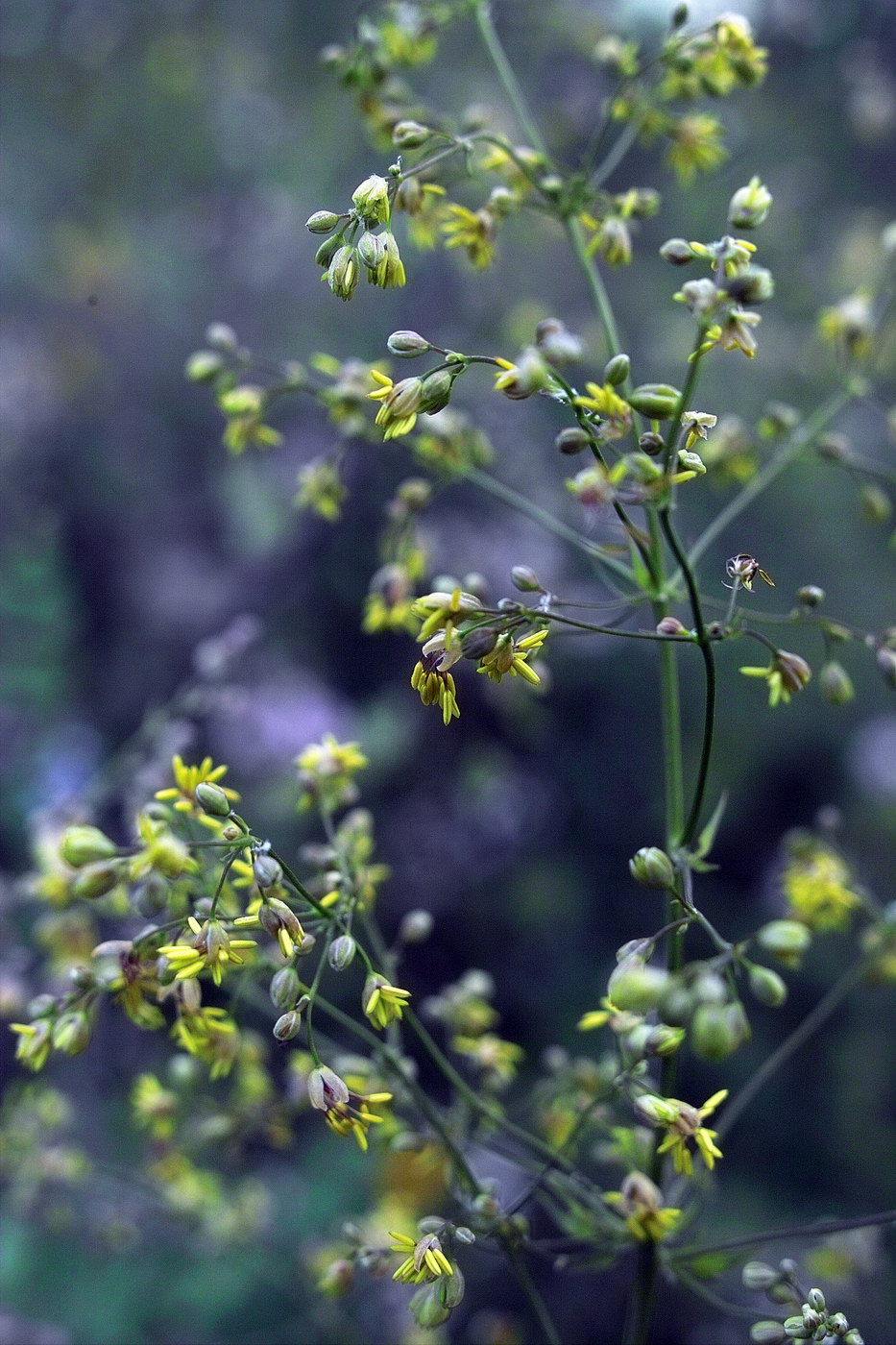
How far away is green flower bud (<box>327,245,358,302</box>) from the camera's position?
73 centimetres

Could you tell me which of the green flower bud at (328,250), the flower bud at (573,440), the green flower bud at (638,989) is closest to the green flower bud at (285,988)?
the green flower bud at (638,989)

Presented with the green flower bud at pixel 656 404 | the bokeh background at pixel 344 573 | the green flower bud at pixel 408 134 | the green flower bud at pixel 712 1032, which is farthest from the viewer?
the bokeh background at pixel 344 573

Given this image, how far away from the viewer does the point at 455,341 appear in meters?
2.73

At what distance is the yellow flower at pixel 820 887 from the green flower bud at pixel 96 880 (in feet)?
2.42

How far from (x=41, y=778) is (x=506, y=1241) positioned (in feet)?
6.59

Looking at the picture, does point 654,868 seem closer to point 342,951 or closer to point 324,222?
point 342,951

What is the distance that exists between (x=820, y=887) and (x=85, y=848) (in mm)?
772

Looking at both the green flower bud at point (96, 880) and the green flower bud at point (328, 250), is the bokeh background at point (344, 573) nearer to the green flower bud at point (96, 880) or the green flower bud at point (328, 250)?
the green flower bud at point (96, 880)

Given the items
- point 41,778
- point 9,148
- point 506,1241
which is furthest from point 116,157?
point 506,1241

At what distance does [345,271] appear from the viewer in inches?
28.8

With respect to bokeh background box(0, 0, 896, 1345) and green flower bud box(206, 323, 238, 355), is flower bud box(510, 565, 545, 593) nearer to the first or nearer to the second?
green flower bud box(206, 323, 238, 355)

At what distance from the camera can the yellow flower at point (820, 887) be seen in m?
1.12

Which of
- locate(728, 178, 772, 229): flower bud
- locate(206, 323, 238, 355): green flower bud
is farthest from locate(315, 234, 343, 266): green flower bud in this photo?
locate(206, 323, 238, 355): green flower bud

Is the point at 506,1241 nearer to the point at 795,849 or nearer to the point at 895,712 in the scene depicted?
the point at 795,849
